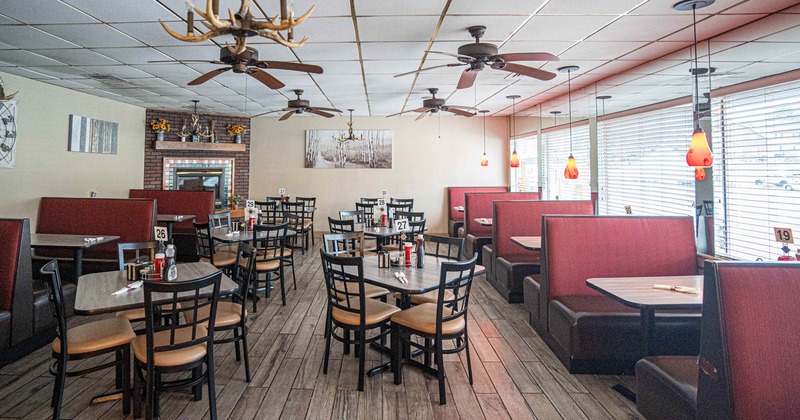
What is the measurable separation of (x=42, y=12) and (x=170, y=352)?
354 cm

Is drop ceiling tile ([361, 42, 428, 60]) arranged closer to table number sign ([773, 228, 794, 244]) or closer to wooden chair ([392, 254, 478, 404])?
wooden chair ([392, 254, 478, 404])

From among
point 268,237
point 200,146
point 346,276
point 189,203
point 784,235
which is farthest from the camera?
point 200,146

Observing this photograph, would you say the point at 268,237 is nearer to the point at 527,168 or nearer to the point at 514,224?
the point at 514,224

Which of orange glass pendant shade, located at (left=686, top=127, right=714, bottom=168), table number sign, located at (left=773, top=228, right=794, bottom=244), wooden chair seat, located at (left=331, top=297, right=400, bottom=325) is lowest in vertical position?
wooden chair seat, located at (left=331, top=297, right=400, bottom=325)

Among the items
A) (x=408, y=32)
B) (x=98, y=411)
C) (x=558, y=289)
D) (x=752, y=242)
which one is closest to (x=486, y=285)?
(x=558, y=289)

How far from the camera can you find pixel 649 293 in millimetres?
2457

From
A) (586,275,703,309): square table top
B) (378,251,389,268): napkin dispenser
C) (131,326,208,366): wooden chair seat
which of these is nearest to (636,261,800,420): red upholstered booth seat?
(586,275,703,309): square table top

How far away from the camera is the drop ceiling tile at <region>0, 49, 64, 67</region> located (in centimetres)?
470

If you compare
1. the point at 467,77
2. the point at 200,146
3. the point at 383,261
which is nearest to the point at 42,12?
the point at 383,261

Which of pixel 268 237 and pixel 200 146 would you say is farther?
pixel 200 146

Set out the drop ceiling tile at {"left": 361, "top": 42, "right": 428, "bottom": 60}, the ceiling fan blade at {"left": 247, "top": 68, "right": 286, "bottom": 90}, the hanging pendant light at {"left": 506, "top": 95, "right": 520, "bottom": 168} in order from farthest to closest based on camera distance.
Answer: the hanging pendant light at {"left": 506, "top": 95, "right": 520, "bottom": 168} → the drop ceiling tile at {"left": 361, "top": 42, "right": 428, "bottom": 60} → the ceiling fan blade at {"left": 247, "top": 68, "right": 286, "bottom": 90}

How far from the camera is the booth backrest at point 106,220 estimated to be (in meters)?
4.98

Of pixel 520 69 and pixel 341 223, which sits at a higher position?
pixel 520 69

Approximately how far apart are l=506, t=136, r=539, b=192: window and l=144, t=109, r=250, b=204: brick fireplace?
6.77 m
